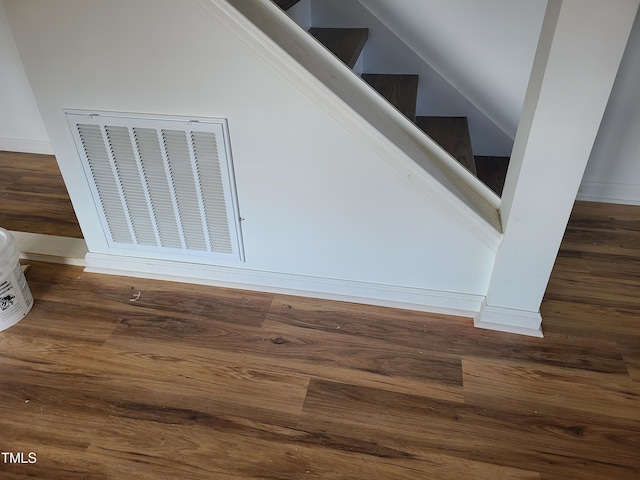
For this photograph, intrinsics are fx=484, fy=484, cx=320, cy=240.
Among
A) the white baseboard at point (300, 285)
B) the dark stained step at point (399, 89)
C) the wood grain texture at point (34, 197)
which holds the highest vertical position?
the dark stained step at point (399, 89)

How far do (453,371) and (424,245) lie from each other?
420mm

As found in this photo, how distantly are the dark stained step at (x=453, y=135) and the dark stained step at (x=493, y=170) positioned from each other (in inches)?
7.9

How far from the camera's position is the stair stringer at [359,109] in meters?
1.39

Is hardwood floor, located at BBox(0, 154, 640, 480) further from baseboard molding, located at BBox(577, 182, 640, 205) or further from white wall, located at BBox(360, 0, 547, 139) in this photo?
Result: white wall, located at BBox(360, 0, 547, 139)

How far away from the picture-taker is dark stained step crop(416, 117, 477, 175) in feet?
6.62

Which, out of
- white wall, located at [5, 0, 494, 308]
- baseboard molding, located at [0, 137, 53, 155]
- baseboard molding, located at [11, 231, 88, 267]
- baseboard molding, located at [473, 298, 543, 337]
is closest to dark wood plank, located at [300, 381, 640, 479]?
baseboard molding, located at [473, 298, 543, 337]

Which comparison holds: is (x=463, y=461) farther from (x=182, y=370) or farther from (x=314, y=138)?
(x=314, y=138)

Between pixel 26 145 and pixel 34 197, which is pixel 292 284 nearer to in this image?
pixel 34 197

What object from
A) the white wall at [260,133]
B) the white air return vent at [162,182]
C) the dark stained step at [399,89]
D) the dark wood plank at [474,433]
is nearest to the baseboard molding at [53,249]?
the white air return vent at [162,182]

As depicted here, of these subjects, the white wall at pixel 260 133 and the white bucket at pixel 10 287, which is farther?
the white bucket at pixel 10 287

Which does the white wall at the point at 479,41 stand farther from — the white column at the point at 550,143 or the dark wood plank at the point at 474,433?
the dark wood plank at the point at 474,433

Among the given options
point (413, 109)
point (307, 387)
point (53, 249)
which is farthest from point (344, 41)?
point (53, 249)

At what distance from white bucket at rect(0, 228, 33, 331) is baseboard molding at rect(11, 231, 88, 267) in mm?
282

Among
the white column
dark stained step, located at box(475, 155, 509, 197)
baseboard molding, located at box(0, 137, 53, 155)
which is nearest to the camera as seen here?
the white column
